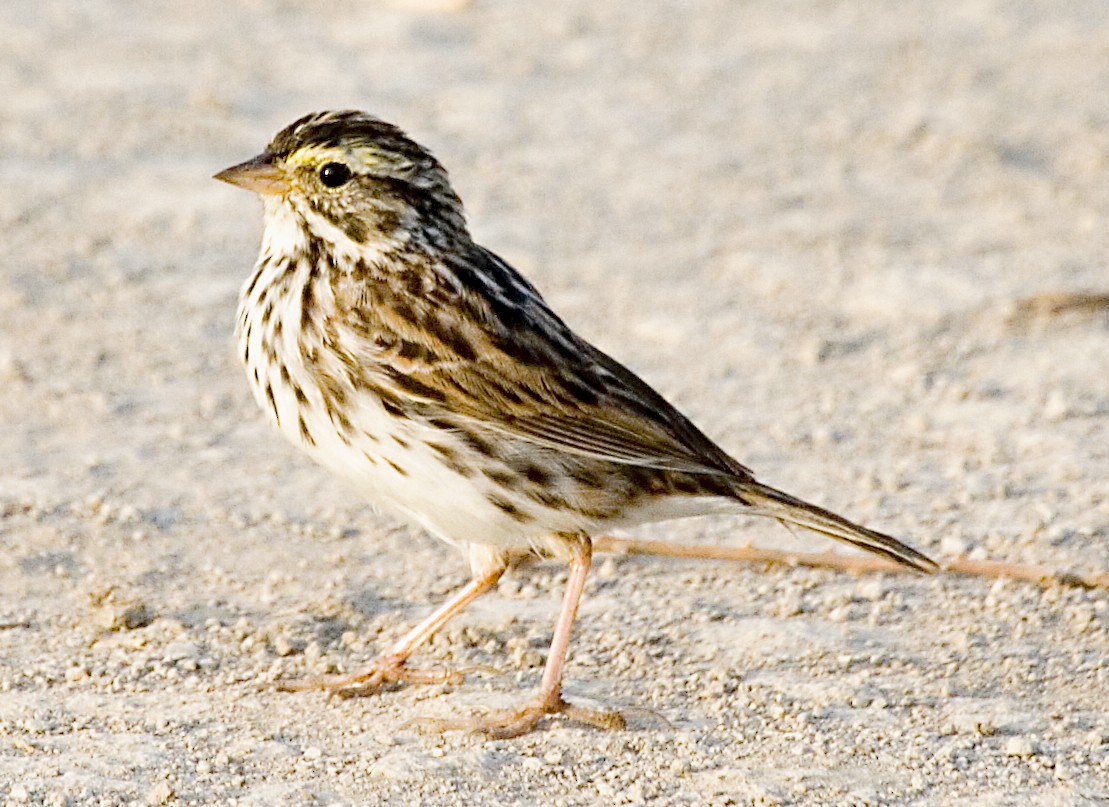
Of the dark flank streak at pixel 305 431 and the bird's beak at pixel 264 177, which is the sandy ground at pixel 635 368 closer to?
the dark flank streak at pixel 305 431

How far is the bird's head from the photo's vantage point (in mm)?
5652

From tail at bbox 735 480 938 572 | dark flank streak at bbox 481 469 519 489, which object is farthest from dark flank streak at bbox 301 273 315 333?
tail at bbox 735 480 938 572

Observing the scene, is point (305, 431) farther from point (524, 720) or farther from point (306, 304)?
point (524, 720)

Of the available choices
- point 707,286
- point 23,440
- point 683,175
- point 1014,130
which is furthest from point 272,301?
point 1014,130

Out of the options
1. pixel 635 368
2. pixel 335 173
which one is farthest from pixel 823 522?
pixel 635 368

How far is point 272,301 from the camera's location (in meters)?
5.55

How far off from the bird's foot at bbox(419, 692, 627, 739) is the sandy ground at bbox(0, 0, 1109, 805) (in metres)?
0.05

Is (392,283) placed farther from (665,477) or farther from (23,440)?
(23,440)

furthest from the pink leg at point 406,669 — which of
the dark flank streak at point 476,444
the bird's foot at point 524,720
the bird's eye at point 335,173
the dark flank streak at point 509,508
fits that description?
the bird's eye at point 335,173

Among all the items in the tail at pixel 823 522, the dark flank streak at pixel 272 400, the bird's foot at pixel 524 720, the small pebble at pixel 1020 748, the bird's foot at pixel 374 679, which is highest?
the dark flank streak at pixel 272 400

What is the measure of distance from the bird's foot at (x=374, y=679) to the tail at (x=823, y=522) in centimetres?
92

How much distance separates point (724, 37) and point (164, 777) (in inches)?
284

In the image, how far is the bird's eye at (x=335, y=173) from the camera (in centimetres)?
565

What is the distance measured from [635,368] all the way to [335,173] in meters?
2.42
